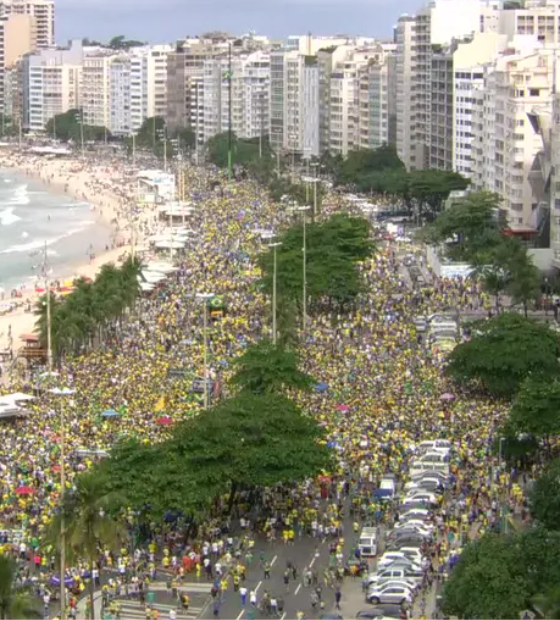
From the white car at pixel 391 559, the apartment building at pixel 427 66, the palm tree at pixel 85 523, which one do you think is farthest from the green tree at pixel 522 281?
the apartment building at pixel 427 66

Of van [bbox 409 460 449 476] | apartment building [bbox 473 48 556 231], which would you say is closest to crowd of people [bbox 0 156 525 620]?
van [bbox 409 460 449 476]

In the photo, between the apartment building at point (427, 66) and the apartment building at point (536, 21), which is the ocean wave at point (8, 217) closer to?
the apartment building at point (427, 66)

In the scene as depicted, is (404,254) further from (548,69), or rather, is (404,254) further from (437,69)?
(437,69)

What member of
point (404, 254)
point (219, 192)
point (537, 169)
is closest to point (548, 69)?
point (537, 169)

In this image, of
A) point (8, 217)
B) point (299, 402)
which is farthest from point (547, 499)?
point (8, 217)

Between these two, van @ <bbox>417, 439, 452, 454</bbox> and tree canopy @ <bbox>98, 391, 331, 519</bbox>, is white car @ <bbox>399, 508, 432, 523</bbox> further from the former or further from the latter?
van @ <bbox>417, 439, 452, 454</bbox>

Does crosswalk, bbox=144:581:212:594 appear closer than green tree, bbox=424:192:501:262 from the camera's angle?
Yes

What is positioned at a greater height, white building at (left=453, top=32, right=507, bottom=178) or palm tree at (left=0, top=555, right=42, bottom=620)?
white building at (left=453, top=32, right=507, bottom=178)
